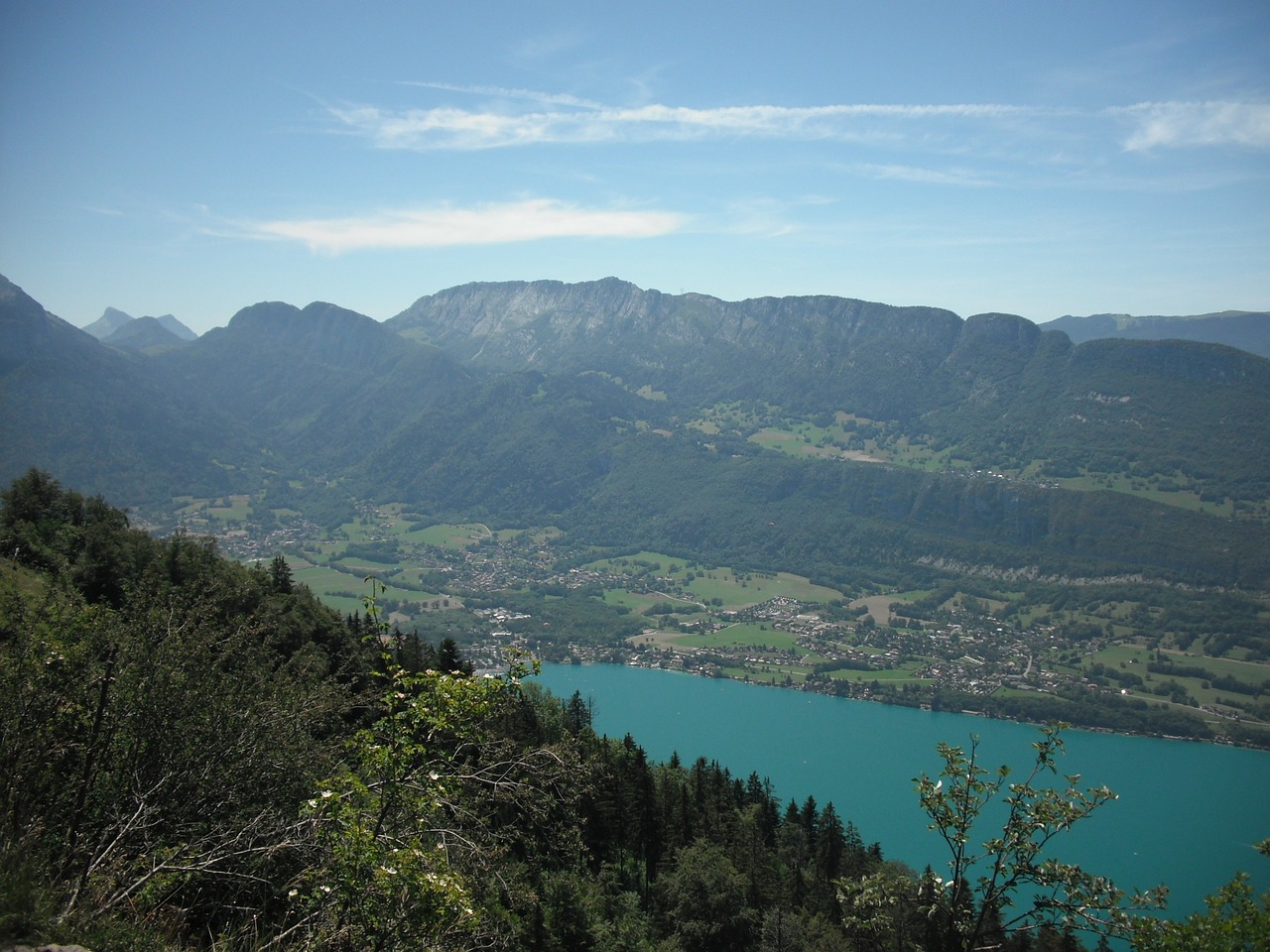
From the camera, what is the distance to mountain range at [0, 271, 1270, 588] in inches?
3905

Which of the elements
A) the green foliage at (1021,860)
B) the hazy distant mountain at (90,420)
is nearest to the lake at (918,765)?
the green foliage at (1021,860)

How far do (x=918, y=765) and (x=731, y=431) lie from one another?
334 feet

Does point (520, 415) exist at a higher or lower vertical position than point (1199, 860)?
higher

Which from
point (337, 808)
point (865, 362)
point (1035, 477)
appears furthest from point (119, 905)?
point (865, 362)

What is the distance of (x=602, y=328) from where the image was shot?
19150cm

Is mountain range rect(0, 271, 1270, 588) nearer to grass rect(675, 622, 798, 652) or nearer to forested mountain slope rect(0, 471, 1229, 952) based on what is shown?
grass rect(675, 622, 798, 652)

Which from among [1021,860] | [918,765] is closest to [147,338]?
[918,765]

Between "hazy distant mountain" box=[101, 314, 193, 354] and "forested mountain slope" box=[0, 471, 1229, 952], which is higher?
"hazy distant mountain" box=[101, 314, 193, 354]

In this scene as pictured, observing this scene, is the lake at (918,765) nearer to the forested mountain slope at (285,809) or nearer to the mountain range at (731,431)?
the forested mountain slope at (285,809)

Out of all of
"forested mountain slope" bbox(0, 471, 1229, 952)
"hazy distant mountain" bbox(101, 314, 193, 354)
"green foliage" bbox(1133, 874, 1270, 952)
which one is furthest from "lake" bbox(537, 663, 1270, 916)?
"hazy distant mountain" bbox(101, 314, 193, 354)

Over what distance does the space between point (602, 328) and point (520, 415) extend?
56835mm

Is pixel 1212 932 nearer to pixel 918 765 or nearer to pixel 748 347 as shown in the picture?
pixel 918 765

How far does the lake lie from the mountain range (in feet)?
143

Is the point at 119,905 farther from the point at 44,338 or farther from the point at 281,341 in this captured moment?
the point at 281,341
